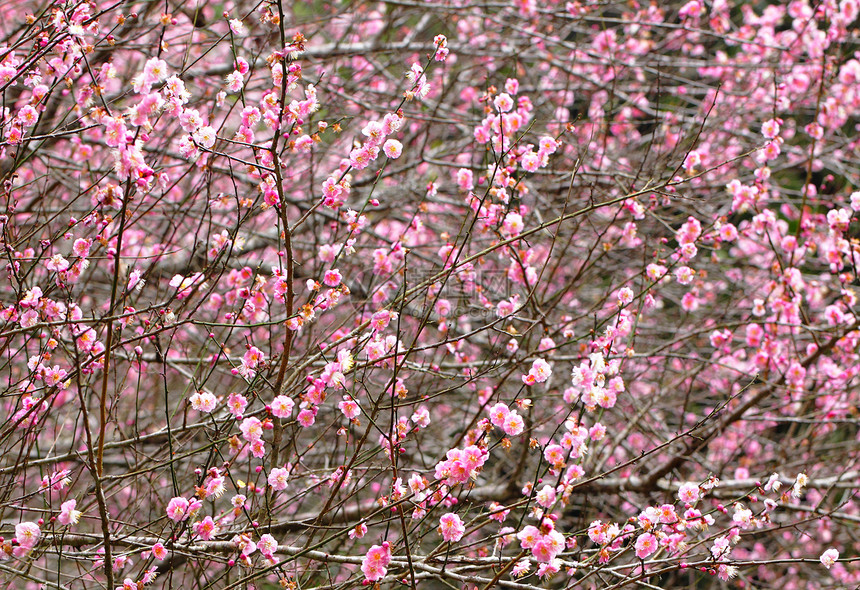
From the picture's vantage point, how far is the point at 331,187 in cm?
283

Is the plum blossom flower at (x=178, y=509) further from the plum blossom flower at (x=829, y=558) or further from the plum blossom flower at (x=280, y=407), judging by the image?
the plum blossom flower at (x=829, y=558)

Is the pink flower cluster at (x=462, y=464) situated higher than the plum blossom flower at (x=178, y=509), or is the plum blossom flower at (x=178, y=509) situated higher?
the plum blossom flower at (x=178, y=509)

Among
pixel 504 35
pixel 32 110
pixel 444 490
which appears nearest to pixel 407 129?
pixel 504 35

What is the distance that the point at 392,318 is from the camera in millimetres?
2967

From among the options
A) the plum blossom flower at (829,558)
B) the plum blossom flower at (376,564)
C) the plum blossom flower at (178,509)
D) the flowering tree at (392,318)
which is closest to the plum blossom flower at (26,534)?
the flowering tree at (392,318)

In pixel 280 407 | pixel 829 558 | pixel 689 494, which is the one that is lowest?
pixel 829 558

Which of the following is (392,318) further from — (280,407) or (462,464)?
(462,464)

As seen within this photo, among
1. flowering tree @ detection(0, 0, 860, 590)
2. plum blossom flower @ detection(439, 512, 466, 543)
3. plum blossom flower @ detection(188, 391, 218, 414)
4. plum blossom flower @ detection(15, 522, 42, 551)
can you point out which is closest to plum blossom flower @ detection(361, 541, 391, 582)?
flowering tree @ detection(0, 0, 860, 590)

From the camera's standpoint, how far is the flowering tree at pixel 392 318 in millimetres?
2531

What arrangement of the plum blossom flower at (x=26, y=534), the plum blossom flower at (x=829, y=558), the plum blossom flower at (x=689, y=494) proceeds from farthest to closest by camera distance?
the plum blossom flower at (x=689, y=494) < the plum blossom flower at (x=829, y=558) < the plum blossom flower at (x=26, y=534)

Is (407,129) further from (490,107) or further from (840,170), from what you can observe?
(840,170)

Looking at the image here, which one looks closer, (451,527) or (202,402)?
(451,527)

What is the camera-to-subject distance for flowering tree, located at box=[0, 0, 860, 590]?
2.53 meters

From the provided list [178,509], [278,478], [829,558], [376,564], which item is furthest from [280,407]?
[829,558]
